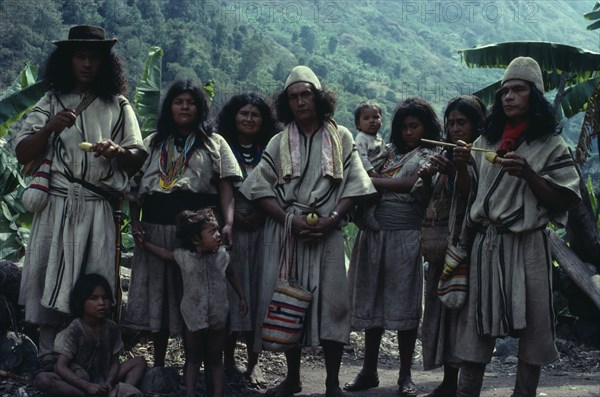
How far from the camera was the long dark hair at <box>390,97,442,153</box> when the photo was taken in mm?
5668

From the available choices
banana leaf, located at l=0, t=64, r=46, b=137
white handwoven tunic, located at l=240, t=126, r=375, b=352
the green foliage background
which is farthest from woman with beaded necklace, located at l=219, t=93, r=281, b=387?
banana leaf, located at l=0, t=64, r=46, b=137

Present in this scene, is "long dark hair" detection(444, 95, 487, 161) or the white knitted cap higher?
the white knitted cap

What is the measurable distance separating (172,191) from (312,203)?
94 centimetres

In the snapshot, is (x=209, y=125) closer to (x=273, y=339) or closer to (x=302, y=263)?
(x=302, y=263)

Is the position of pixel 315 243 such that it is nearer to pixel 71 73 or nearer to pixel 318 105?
pixel 318 105

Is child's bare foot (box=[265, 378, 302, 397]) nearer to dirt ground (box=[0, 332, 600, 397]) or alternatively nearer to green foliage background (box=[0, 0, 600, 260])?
dirt ground (box=[0, 332, 600, 397])

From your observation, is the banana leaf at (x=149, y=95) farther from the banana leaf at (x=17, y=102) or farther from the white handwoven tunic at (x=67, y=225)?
the white handwoven tunic at (x=67, y=225)

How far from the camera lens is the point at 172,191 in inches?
205

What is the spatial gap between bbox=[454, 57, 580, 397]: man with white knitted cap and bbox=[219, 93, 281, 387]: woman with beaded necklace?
5.27 ft

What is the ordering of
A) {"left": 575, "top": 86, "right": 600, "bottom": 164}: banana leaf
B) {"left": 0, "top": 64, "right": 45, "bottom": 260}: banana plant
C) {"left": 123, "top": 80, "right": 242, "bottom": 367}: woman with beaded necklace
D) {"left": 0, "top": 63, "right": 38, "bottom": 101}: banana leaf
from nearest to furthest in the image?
{"left": 123, "top": 80, "right": 242, "bottom": 367}: woman with beaded necklace
{"left": 0, "top": 64, "right": 45, "bottom": 260}: banana plant
{"left": 575, "top": 86, "right": 600, "bottom": 164}: banana leaf
{"left": 0, "top": 63, "right": 38, "bottom": 101}: banana leaf

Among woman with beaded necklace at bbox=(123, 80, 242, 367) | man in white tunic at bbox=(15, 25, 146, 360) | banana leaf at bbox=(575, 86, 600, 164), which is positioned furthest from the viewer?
banana leaf at bbox=(575, 86, 600, 164)

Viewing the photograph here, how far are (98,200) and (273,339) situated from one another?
1.47m

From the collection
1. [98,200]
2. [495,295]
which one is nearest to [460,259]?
[495,295]

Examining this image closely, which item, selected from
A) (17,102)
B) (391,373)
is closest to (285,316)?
(391,373)
